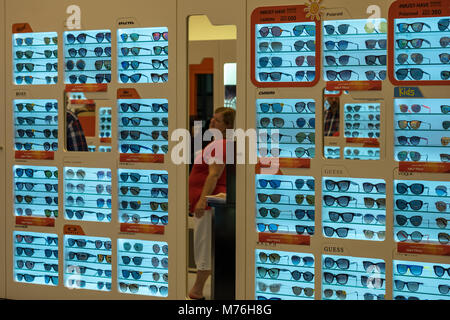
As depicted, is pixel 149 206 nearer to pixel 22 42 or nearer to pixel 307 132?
pixel 307 132

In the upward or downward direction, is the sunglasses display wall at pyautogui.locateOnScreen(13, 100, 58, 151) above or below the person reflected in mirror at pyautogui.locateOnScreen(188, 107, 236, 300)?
above

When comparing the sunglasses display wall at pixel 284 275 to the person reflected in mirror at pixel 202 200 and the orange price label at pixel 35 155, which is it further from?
the orange price label at pixel 35 155

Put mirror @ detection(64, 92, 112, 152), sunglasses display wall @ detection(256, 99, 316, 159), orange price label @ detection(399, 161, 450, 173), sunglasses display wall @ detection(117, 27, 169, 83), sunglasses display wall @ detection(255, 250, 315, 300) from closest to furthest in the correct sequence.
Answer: orange price label @ detection(399, 161, 450, 173)
sunglasses display wall @ detection(256, 99, 316, 159)
sunglasses display wall @ detection(255, 250, 315, 300)
sunglasses display wall @ detection(117, 27, 169, 83)
mirror @ detection(64, 92, 112, 152)

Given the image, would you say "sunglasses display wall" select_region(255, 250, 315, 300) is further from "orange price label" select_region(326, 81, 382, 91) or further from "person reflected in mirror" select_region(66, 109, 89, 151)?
"person reflected in mirror" select_region(66, 109, 89, 151)

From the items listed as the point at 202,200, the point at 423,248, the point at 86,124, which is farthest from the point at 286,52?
the point at 86,124

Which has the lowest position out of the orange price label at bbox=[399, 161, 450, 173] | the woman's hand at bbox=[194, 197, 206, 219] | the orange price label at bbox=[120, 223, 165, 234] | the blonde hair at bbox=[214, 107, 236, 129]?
the orange price label at bbox=[120, 223, 165, 234]

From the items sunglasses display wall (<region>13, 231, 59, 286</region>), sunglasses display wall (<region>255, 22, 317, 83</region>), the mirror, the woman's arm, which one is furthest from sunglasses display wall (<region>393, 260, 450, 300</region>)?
sunglasses display wall (<region>13, 231, 59, 286</region>)

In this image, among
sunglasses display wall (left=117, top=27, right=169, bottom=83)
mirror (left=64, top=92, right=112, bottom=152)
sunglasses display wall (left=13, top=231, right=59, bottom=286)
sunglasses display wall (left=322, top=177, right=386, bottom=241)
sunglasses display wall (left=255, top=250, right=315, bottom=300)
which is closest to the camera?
sunglasses display wall (left=322, top=177, right=386, bottom=241)

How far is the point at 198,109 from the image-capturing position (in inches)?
374

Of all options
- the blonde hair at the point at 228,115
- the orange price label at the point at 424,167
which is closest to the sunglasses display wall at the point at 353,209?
the orange price label at the point at 424,167

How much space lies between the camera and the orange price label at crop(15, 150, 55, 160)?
557 centimetres

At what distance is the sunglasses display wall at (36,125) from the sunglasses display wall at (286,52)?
2.01 m

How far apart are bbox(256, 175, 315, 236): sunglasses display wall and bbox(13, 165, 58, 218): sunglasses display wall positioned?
199cm

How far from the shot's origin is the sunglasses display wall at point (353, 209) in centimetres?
468
